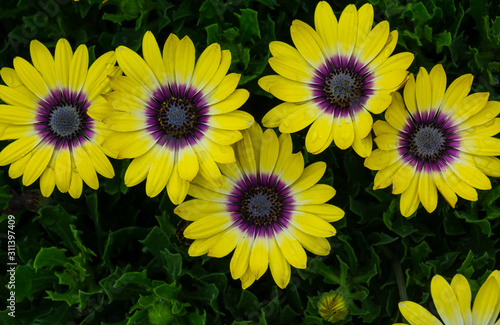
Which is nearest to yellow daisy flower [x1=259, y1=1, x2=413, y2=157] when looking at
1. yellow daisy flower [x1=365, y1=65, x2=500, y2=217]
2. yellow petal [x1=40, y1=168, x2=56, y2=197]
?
yellow daisy flower [x1=365, y1=65, x2=500, y2=217]

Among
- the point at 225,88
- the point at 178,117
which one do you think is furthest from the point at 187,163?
the point at 225,88

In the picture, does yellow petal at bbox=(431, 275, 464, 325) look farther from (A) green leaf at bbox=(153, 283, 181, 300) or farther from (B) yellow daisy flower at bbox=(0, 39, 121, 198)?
(B) yellow daisy flower at bbox=(0, 39, 121, 198)

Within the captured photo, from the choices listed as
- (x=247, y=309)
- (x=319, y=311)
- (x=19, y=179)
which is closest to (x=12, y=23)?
(x=19, y=179)

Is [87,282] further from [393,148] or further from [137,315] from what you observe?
[393,148]

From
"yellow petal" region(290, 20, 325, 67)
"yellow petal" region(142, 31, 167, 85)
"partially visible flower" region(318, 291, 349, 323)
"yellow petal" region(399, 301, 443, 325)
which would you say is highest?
"yellow petal" region(290, 20, 325, 67)

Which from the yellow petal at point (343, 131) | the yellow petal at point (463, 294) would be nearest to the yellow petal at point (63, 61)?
the yellow petal at point (343, 131)

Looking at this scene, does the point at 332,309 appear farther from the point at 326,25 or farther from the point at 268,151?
the point at 326,25
